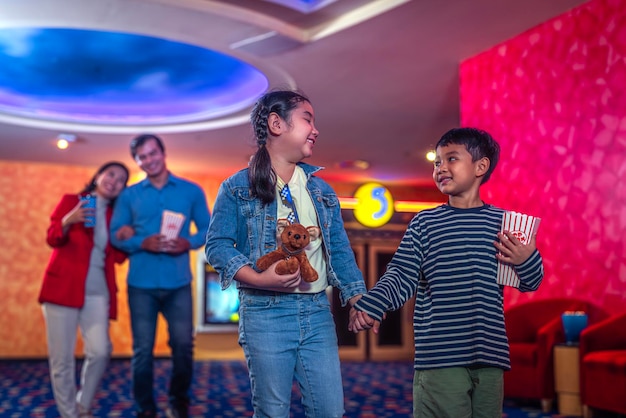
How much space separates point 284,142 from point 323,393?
768mm

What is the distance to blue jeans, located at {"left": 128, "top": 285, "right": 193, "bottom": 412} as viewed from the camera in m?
3.71

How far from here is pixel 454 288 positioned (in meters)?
2.07

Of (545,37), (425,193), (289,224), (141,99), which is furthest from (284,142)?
(425,193)

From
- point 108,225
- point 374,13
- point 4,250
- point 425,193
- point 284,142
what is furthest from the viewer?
point 425,193

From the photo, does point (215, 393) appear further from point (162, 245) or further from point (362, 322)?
point (362, 322)

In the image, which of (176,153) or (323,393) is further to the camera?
(176,153)

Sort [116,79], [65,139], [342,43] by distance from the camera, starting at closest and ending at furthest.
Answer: [342,43], [116,79], [65,139]

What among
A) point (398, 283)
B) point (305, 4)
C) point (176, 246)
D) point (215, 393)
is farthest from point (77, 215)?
point (215, 393)

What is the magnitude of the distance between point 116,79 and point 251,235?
5095 mm

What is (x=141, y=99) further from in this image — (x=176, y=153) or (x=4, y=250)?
(x=4, y=250)

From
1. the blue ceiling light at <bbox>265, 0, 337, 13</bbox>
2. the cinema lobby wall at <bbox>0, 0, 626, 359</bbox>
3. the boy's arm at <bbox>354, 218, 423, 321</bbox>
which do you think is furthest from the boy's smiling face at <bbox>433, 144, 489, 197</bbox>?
the blue ceiling light at <bbox>265, 0, 337, 13</bbox>

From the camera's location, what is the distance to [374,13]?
14.8 feet

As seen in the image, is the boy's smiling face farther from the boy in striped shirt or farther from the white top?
the white top

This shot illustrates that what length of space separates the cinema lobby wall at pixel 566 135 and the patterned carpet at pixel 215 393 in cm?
112
